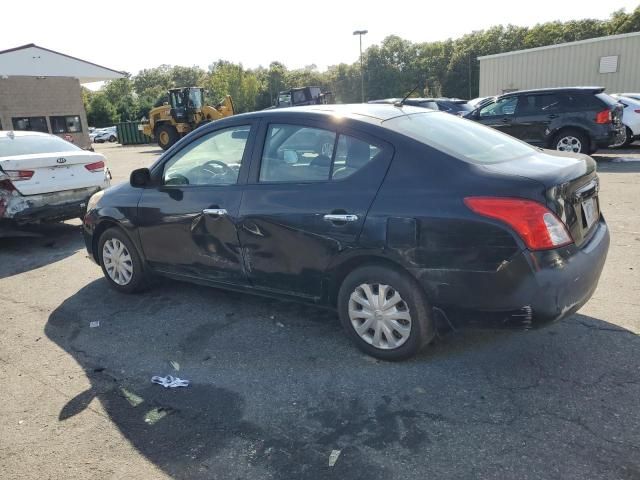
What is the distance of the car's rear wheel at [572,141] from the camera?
11.1 meters

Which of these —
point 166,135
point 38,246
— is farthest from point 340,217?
point 166,135

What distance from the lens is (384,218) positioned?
326cm

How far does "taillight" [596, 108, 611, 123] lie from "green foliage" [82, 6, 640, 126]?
131 feet

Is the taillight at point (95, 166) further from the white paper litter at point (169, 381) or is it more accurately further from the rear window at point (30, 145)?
the white paper litter at point (169, 381)

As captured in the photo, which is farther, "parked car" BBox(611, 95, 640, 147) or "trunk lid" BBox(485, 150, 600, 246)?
"parked car" BBox(611, 95, 640, 147)

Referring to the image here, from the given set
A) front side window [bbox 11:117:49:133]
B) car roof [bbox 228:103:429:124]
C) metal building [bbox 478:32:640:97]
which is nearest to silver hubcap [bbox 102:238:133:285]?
car roof [bbox 228:103:429:124]

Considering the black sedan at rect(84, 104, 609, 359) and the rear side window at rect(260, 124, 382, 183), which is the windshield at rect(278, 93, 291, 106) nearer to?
the black sedan at rect(84, 104, 609, 359)

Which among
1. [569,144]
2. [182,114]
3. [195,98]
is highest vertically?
[195,98]

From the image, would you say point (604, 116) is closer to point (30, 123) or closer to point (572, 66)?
point (572, 66)

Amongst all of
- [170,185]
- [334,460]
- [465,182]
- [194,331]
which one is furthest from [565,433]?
[170,185]

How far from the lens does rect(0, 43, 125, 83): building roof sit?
3074cm

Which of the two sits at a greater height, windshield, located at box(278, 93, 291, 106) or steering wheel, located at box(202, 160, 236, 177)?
windshield, located at box(278, 93, 291, 106)

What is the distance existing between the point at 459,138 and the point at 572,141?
8948 mm

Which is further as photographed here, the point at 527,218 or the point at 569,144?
the point at 569,144
